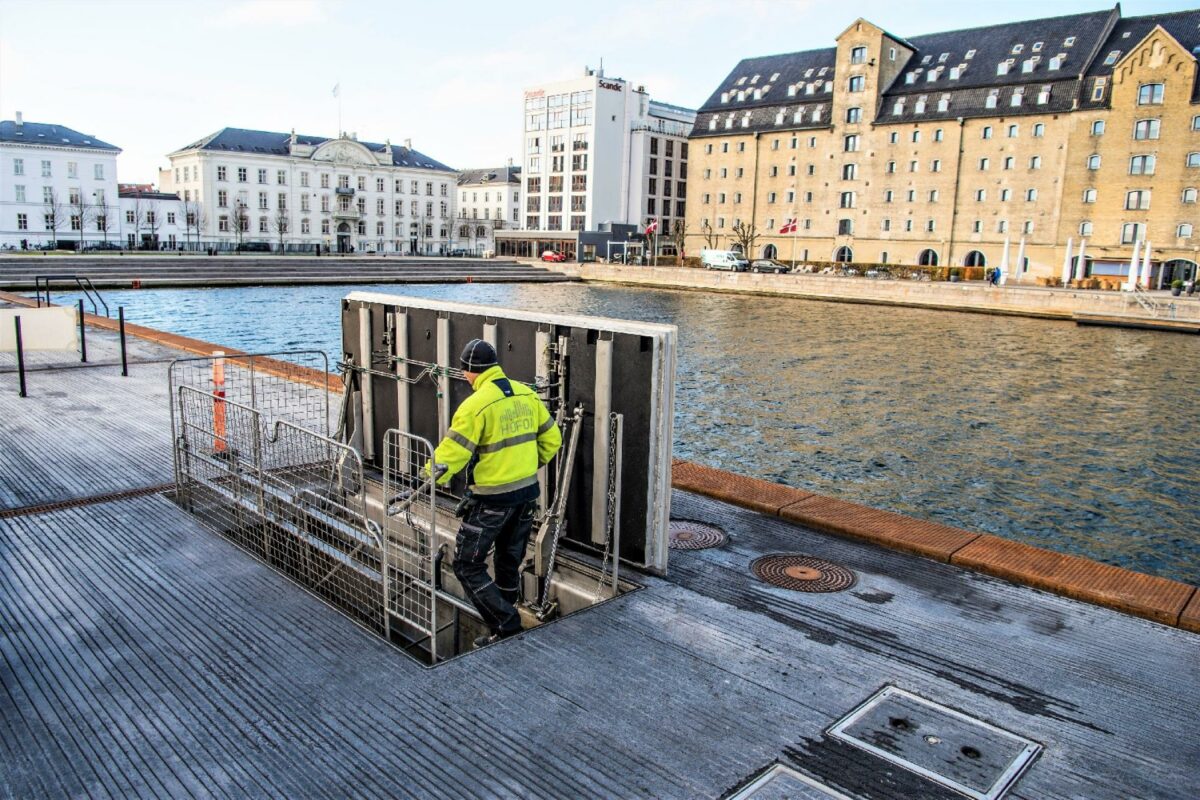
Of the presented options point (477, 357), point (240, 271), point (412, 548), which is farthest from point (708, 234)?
point (477, 357)

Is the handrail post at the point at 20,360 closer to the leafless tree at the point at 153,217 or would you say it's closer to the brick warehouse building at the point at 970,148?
the brick warehouse building at the point at 970,148

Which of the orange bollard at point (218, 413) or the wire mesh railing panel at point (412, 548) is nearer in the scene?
the wire mesh railing panel at point (412, 548)

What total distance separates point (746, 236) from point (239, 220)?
58.1 meters

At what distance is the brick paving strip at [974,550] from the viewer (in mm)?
6258

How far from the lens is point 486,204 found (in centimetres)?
14362

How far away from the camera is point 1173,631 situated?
5.88m

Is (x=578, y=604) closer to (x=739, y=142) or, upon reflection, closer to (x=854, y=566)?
(x=854, y=566)

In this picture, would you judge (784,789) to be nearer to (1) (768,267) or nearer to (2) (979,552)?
(2) (979,552)

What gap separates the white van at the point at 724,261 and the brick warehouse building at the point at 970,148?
27.8 feet

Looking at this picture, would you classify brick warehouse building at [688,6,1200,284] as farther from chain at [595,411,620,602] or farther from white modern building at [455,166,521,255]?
chain at [595,411,620,602]

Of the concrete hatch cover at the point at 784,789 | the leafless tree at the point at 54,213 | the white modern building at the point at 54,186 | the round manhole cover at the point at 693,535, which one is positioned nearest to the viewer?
the concrete hatch cover at the point at 784,789

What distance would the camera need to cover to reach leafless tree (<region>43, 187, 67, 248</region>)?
8957 centimetres

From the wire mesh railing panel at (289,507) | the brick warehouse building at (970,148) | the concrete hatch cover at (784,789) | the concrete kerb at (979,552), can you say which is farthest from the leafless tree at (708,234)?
the concrete hatch cover at (784,789)

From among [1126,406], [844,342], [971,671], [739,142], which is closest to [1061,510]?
[971,671]
